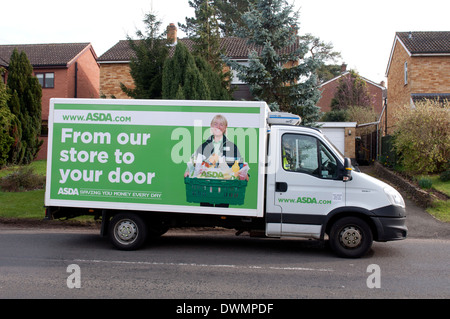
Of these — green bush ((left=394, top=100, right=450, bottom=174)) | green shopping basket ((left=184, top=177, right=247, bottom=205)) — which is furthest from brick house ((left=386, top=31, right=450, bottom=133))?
green shopping basket ((left=184, top=177, right=247, bottom=205))

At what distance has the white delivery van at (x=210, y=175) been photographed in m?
Result: 7.70

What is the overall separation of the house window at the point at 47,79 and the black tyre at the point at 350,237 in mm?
26824

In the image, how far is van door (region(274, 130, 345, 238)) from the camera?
303 inches

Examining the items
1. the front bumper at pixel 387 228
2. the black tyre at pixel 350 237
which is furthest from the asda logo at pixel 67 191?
the front bumper at pixel 387 228

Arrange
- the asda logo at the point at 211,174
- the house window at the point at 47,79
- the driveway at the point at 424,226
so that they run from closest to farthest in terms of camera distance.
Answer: the asda logo at the point at 211,174
the driveway at the point at 424,226
the house window at the point at 47,79

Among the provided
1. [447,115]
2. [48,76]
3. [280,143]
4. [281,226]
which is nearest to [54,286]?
[281,226]

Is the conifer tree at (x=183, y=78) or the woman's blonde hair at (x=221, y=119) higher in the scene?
the conifer tree at (x=183, y=78)

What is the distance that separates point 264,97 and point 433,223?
7270 mm

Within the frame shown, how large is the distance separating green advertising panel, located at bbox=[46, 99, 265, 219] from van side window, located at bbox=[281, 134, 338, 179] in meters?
0.52

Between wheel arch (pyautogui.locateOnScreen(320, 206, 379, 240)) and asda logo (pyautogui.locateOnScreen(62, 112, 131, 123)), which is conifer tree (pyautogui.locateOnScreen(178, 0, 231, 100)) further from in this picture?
wheel arch (pyautogui.locateOnScreen(320, 206, 379, 240))

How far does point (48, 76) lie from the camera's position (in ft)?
98.2

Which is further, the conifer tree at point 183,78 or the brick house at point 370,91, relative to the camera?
the brick house at point 370,91

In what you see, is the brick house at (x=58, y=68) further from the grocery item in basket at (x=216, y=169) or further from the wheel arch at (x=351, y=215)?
the wheel arch at (x=351, y=215)

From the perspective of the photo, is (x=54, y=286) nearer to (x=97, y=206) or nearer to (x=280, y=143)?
(x=97, y=206)
